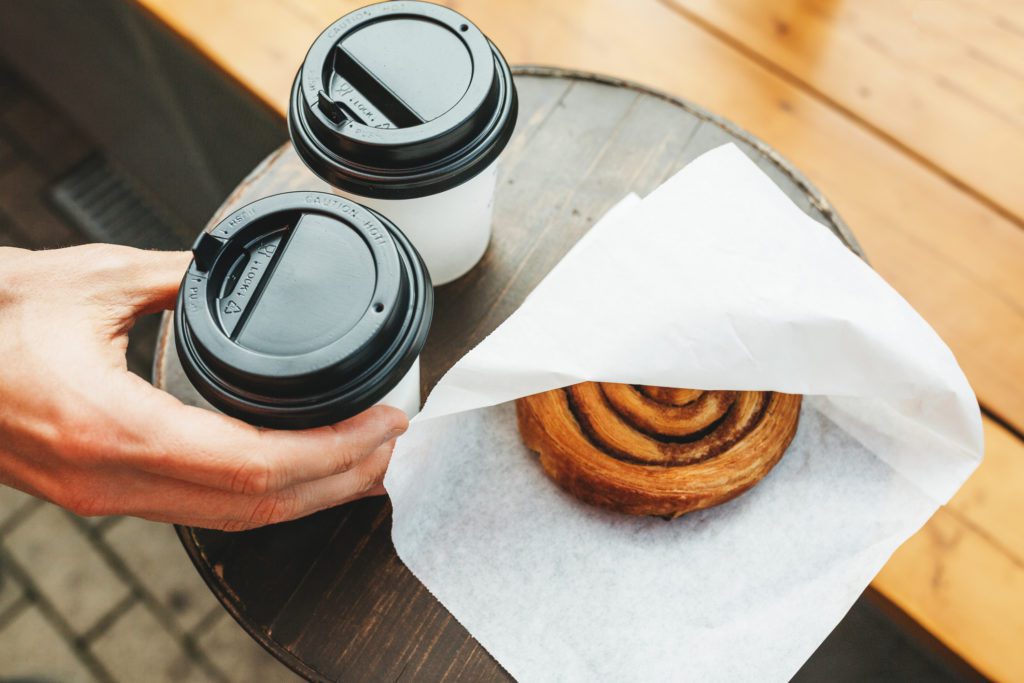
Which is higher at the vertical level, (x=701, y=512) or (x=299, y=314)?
(x=299, y=314)

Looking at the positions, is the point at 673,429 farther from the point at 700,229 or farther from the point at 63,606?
the point at 63,606

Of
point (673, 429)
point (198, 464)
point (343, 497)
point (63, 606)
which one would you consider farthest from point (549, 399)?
point (63, 606)

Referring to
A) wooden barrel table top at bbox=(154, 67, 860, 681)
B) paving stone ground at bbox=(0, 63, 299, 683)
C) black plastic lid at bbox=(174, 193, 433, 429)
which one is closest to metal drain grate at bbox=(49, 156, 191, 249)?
paving stone ground at bbox=(0, 63, 299, 683)

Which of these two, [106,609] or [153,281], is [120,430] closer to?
[153,281]

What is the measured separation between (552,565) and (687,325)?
292 mm

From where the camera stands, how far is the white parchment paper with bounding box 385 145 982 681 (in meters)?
0.75

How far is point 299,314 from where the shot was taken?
2.13ft

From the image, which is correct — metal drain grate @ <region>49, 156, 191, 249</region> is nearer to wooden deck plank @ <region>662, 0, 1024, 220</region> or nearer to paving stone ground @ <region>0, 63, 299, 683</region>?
paving stone ground @ <region>0, 63, 299, 683</region>

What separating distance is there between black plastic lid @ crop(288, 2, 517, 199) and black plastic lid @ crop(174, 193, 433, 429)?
6cm

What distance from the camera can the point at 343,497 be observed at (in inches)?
30.6

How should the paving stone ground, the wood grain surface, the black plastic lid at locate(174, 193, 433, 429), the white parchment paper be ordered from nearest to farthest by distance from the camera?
the black plastic lid at locate(174, 193, 433, 429) < the white parchment paper < the wood grain surface < the paving stone ground

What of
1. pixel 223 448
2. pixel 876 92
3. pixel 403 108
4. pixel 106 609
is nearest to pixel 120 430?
pixel 223 448

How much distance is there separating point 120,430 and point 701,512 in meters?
0.58

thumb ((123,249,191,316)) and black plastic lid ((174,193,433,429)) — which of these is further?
thumb ((123,249,191,316))
